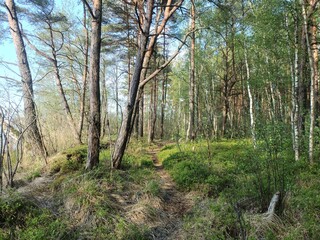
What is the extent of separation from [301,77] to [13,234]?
7183 millimetres

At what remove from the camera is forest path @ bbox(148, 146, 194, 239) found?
136 inches

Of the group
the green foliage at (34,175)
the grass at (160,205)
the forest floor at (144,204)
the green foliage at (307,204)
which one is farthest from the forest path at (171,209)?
the green foliage at (34,175)

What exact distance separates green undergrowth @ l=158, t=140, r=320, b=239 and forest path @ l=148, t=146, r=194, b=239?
0.50 feet

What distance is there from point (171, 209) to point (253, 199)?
144cm

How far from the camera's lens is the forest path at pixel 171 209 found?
3.46m

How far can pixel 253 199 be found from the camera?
3875 mm

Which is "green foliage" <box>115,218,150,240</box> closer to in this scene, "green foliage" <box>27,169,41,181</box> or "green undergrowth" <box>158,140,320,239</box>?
"green undergrowth" <box>158,140,320,239</box>

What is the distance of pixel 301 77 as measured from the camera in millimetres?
6406

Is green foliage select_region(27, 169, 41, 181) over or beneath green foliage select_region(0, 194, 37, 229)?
over

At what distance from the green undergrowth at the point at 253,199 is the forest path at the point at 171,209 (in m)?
0.15

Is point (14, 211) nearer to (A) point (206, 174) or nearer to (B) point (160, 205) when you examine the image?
(B) point (160, 205)

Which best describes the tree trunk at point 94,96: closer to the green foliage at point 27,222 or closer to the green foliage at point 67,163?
the green foliage at point 67,163

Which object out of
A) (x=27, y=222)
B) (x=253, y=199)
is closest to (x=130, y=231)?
(x=27, y=222)

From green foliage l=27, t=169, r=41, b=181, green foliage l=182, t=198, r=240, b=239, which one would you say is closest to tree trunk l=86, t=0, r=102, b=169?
green foliage l=27, t=169, r=41, b=181
